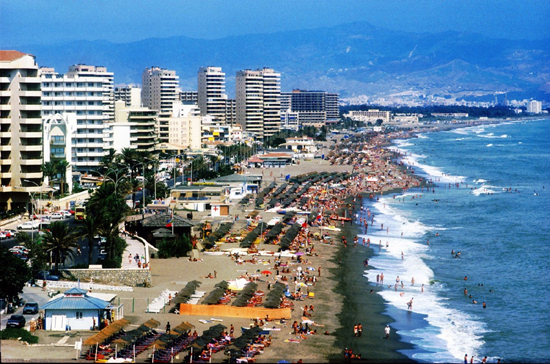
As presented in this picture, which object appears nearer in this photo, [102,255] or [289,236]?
[102,255]

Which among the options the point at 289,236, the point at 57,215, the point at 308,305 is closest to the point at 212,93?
the point at 57,215

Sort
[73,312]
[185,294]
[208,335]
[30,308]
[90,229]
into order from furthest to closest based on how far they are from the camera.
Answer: [90,229] < [185,294] < [30,308] < [73,312] < [208,335]

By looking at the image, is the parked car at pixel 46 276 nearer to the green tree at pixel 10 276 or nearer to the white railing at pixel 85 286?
the white railing at pixel 85 286

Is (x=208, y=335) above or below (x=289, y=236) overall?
below

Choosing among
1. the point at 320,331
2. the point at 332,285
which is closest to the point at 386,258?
the point at 332,285

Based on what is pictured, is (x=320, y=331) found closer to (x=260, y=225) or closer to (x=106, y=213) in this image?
(x=106, y=213)

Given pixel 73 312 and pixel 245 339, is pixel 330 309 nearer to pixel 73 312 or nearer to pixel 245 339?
pixel 245 339
